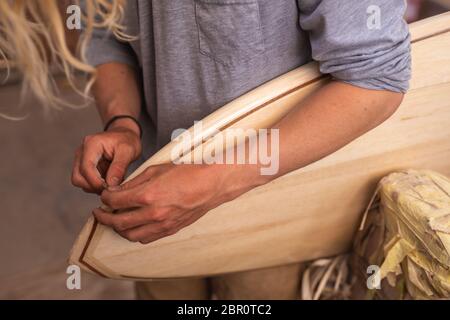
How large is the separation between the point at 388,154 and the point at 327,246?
228 mm

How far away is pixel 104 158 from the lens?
826 millimetres

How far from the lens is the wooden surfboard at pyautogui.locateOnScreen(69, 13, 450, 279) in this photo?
0.74 meters

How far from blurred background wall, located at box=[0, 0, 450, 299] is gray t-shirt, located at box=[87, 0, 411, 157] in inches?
29.0

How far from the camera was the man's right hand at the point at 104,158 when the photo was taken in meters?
0.78

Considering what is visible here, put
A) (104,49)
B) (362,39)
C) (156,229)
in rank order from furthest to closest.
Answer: (104,49)
(156,229)
(362,39)

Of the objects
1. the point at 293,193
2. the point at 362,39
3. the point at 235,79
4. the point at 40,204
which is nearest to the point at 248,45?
the point at 235,79

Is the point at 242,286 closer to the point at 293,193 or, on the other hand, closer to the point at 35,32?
the point at 293,193

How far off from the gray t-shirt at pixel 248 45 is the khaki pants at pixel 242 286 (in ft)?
1.08

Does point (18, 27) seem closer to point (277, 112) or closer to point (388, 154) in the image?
point (277, 112)

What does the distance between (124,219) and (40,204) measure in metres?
1.33

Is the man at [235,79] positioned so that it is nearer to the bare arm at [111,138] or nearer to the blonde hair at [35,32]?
the bare arm at [111,138]

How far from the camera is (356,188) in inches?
33.2

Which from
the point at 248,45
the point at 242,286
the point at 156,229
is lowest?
the point at 242,286
